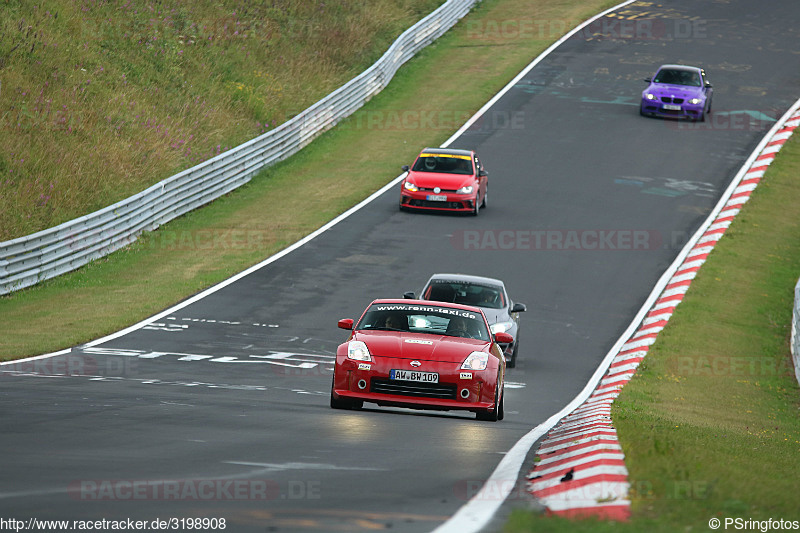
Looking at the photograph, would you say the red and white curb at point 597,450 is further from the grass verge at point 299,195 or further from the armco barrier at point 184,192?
the armco barrier at point 184,192

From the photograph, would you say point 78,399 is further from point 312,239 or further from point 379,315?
point 312,239

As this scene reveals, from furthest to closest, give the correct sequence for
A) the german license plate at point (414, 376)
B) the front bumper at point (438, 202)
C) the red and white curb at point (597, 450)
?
the front bumper at point (438, 202) < the german license plate at point (414, 376) < the red and white curb at point (597, 450)

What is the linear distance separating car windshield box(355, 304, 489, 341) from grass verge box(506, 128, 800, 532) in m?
1.93

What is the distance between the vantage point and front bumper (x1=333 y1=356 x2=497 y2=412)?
13.1m

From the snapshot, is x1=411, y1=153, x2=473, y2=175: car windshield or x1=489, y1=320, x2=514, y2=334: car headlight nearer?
x1=489, y1=320, x2=514, y2=334: car headlight

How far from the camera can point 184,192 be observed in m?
31.5

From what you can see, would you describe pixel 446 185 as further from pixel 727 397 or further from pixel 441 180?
pixel 727 397

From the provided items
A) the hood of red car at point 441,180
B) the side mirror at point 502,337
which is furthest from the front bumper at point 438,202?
the side mirror at point 502,337

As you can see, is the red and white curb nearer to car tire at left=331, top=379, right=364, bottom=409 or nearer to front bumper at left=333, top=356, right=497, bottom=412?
front bumper at left=333, top=356, right=497, bottom=412

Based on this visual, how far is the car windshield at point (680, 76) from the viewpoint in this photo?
41.3m

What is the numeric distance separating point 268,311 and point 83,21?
2044 centimetres

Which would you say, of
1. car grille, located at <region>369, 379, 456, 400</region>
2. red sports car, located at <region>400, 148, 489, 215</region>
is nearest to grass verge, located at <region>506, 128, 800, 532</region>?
car grille, located at <region>369, 379, 456, 400</region>

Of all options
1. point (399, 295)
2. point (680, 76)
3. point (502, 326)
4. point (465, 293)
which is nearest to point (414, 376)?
point (502, 326)

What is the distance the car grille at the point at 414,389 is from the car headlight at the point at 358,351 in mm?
275
